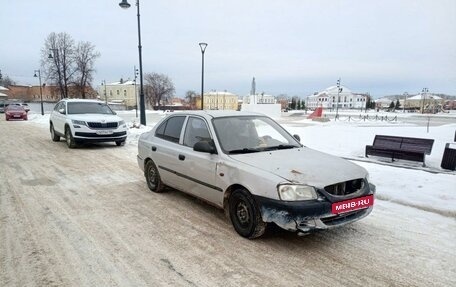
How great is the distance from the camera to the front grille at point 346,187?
155 inches

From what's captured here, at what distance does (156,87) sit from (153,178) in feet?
306

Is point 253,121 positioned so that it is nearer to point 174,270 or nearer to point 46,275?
point 174,270

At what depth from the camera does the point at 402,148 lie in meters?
10.2

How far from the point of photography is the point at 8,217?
506 centimetres

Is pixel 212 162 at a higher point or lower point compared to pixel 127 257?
higher

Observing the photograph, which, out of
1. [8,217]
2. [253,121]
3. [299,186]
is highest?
[253,121]

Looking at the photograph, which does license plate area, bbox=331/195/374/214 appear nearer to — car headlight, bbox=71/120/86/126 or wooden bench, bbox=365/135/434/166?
wooden bench, bbox=365/135/434/166

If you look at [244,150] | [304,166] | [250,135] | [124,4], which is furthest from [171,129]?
[124,4]

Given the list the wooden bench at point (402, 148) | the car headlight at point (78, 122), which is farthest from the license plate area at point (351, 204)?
the car headlight at point (78, 122)

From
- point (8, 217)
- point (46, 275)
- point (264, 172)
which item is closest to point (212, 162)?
point (264, 172)

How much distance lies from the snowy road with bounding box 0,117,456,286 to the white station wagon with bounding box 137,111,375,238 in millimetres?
366

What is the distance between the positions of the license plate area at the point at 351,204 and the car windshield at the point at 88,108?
1137 cm

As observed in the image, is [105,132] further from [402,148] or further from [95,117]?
[402,148]

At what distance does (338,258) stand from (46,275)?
3092mm
